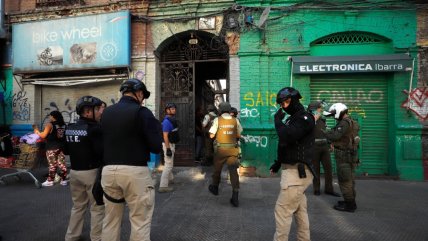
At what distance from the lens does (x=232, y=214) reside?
4.64 metres

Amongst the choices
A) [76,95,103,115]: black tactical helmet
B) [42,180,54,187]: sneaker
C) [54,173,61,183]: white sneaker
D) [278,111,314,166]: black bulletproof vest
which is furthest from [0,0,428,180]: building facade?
[76,95,103,115]: black tactical helmet

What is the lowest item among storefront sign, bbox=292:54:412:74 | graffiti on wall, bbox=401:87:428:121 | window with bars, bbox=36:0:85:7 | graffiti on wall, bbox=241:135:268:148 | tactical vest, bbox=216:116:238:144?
graffiti on wall, bbox=241:135:268:148

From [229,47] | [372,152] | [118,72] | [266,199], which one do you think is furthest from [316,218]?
[118,72]

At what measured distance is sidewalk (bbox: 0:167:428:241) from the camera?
3.88 meters

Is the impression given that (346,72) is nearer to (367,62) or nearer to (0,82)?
(367,62)

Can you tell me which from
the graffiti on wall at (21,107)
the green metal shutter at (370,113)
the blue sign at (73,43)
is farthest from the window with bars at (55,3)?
the green metal shutter at (370,113)

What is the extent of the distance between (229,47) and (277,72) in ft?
5.08

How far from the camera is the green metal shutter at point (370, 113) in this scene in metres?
7.43

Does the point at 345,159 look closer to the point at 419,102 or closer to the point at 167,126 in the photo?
the point at 167,126

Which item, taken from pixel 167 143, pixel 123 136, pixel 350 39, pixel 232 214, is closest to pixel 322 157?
pixel 232 214

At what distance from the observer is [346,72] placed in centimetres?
714

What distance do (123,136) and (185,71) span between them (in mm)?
6116

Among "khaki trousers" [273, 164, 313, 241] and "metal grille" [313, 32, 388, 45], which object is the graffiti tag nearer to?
"metal grille" [313, 32, 388, 45]

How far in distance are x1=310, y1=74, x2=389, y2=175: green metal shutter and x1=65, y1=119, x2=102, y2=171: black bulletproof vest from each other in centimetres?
653
